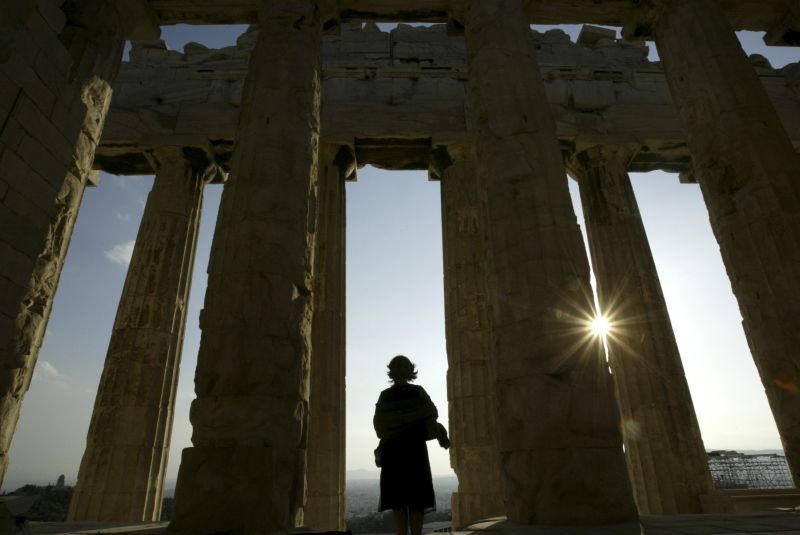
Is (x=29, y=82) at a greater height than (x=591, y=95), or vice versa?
(x=591, y=95)

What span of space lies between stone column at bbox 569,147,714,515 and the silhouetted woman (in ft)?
23.7

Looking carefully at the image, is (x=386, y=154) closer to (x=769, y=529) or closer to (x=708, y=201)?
(x=708, y=201)

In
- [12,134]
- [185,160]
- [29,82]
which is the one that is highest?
[185,160]

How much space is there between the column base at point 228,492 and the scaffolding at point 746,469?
863 inches

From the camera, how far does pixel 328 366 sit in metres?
11.5

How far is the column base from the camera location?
14.2 ft

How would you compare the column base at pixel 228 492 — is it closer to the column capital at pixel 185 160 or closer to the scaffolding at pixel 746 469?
the column capital at pixel 185 160

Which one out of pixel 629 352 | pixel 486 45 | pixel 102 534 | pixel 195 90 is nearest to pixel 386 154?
pixel 195 90

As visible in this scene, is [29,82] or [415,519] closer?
[29,82]

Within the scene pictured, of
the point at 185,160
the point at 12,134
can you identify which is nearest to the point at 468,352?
the point at 12,134

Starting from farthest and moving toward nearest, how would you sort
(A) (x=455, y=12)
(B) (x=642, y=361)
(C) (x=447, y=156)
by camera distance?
(C) (x=447, y=156) → (B) (x=642, y=361) → (A) (x=455, y=12)

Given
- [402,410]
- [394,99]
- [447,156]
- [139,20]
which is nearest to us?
[402,410]

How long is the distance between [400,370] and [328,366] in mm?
6685

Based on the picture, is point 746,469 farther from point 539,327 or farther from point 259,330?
point 259,330
